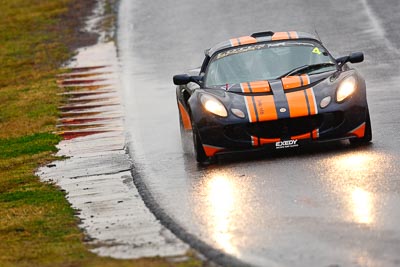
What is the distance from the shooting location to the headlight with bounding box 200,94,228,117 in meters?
12.6

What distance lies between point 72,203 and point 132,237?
2148mm

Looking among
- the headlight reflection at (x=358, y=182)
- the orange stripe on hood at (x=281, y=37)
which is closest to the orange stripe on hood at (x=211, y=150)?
the headlight reflection at (x=358, y=182)

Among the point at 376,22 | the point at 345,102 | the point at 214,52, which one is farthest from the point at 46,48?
the point at 345,102

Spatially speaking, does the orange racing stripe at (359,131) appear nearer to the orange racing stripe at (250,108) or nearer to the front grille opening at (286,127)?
the front grille opening at (286,127)

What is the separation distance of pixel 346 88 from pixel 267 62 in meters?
1.38

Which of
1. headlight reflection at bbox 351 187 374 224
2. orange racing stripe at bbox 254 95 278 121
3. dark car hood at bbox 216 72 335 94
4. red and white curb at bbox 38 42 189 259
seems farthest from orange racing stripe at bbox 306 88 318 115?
headlight reflection at bbox 351 187 374 224

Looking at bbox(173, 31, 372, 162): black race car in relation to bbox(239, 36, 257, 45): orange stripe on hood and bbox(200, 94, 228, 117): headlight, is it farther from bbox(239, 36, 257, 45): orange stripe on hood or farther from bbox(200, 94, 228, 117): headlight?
bbox(239, 36, 257, 45): orange stripe on hood

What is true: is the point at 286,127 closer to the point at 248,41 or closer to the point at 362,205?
the point at 248,41

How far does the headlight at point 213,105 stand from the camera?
1259 centimetres

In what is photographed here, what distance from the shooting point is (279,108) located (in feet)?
40.7

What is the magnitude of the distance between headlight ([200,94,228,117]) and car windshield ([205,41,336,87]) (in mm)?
743

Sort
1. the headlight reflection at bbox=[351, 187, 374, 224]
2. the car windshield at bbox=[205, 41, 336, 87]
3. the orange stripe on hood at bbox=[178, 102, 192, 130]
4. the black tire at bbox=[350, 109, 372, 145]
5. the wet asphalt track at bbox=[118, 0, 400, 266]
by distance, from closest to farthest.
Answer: the wet asphalt track at bbox=[118, 0, 400, 266], the headlight reflection at bbox=[351, 187, 374, 224], the black tire at bbox=[350, 109, 372, 145], the car windshield at bbox=[205, 41, 336, 87], the orange stripe on hood at bbox=[178, 102, 192, 130]

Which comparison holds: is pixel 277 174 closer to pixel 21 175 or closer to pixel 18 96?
pixel 21 175

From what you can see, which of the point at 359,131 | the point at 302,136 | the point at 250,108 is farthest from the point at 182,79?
the point at 359,131
